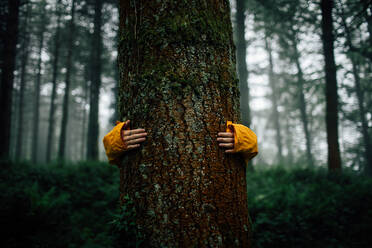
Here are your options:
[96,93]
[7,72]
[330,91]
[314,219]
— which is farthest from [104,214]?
[330,91]

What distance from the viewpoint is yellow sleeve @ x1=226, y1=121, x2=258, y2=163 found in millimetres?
1844

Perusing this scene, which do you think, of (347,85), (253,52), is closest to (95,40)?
(253,52)

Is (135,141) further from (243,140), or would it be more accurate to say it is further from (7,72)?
(7,72)

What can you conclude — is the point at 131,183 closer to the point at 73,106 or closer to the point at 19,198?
the point at 19,198

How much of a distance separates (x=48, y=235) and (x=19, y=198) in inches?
46.0

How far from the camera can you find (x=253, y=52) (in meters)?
14.9

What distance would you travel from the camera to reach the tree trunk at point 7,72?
8.93m

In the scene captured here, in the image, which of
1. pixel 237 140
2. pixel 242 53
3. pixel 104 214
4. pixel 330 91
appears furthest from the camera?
pixel 242 53

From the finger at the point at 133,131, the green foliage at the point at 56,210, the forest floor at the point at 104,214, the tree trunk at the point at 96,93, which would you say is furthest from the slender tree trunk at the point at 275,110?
the finger at the point at 133,131

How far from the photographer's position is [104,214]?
505cm

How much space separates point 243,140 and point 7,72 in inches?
462

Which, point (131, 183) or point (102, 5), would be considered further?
point (102, 5)

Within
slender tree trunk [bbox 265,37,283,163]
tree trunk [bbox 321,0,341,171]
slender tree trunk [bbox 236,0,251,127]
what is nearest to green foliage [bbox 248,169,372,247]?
tree trunk [bbox 321,0,341,171]

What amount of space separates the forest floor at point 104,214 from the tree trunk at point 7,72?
2.65 metres
